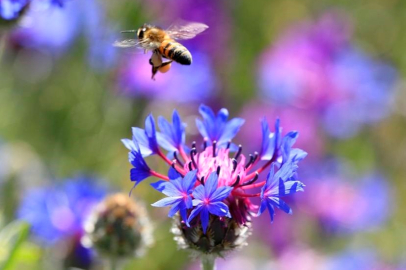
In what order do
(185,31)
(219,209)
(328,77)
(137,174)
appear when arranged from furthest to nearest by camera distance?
(328,77), (185,31), (137,174), (219,209)

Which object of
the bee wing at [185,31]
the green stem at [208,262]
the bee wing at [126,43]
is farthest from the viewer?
the bee wing at [185,31]

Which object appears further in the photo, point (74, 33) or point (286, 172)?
point (74, 33)

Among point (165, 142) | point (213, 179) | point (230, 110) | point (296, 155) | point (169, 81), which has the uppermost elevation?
point (230, 110)

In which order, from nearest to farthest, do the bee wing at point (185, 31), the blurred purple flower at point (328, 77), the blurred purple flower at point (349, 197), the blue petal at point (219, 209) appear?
1. the blue petal at point (219, 209)
2. the bee wing at point (185, 31)
3. the blurred purple flower at point (349, 197)
4. the blurred purple flower at point (328, 77)

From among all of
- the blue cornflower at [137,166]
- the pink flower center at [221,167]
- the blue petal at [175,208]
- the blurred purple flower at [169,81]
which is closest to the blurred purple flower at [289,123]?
the blurred purple flower at [169,81]

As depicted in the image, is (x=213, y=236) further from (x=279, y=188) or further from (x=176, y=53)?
(x=176, y=53)

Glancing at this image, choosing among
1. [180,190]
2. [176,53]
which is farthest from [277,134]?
[176,53]

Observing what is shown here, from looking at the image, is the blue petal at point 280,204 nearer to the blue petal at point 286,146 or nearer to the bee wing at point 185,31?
the blue petal at point 286,146

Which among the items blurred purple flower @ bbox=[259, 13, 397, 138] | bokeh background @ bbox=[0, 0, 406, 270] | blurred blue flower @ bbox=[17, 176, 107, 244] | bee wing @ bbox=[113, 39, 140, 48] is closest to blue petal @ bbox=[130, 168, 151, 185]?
bee wing @ bbox=[113, 39, 140, 48]
